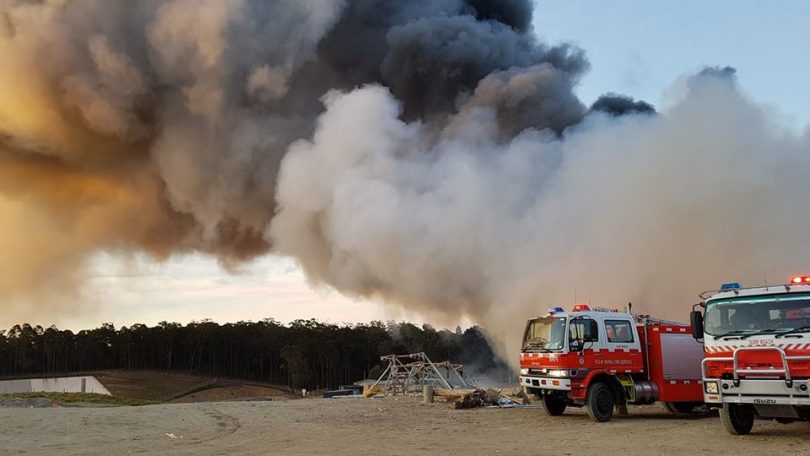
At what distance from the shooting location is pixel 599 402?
20.6m

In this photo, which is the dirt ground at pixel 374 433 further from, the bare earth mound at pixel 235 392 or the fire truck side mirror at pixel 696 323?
the bare earth mound at pixel 235 392

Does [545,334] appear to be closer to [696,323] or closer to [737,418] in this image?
[696,323]

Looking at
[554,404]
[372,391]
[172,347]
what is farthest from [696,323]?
[172,347]

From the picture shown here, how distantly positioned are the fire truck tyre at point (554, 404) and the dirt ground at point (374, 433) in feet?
1.35

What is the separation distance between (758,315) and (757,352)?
3.20 feet

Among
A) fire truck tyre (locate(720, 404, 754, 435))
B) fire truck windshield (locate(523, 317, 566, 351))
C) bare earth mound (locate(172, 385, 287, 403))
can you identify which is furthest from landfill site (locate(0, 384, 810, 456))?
bare earth mound (locate(172, 385, 287, 403))

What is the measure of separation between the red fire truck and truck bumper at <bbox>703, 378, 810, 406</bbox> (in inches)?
189

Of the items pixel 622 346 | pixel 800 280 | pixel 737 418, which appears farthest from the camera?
pixel 622 346

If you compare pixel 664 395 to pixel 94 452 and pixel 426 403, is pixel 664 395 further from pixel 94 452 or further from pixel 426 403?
pixel 94 452

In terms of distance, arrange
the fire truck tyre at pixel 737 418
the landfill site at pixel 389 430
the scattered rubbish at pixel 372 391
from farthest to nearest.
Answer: the scattered rubbish at pixel 372 391, the fire truck tyre at pixel 737 418, the landfill site at pixel 389 430

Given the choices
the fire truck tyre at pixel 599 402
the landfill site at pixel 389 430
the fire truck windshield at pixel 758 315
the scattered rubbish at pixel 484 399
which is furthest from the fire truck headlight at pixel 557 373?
the scattered rubbish at pixel 484 399

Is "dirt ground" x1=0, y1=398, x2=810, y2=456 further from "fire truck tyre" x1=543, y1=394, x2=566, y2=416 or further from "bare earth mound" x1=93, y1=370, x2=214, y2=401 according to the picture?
"bare earth mound" x1=93, y1=370, x2=214, y2=401

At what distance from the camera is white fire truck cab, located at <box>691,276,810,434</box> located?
14820 millimetres

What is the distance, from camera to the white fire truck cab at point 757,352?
14.8 metres
